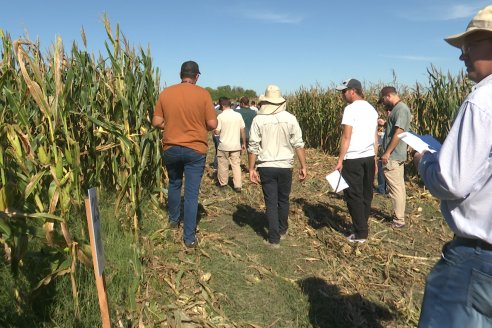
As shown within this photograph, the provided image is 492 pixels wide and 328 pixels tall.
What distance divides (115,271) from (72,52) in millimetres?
2969

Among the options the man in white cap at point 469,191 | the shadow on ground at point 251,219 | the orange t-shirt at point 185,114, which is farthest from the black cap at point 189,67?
the man in white cap at point 469,191

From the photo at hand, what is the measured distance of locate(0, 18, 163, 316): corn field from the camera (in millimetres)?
2719

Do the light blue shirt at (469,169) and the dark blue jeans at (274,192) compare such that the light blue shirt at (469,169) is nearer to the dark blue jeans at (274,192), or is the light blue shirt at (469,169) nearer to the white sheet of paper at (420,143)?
the white sheet of paper at (420,143)

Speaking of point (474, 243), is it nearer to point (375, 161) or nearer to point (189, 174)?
point (189, 174)

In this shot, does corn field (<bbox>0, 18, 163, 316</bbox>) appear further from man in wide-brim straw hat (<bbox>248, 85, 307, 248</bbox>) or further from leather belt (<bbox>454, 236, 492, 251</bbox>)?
leather belt (<bbox>454, 236, 492, 251</bbox>)

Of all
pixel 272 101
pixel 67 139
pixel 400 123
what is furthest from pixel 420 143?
pixel 400 123

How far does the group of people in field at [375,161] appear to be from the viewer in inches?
63.8

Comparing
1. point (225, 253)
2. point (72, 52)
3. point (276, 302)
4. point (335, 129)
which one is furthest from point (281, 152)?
point (335, 129)

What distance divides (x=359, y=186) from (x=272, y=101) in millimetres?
1526

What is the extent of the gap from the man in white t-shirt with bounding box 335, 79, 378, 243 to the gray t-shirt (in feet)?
3.25

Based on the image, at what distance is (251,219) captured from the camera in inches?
245

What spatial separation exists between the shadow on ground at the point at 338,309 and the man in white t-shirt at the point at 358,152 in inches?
51.8

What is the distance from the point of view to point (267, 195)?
16.4 feet

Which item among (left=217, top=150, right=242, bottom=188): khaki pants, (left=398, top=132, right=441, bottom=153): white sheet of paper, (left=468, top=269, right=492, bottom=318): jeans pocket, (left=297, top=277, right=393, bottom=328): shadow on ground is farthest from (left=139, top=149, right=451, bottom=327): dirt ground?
(left=398, top=132, right=441, bottom=153): white sheet of paper
